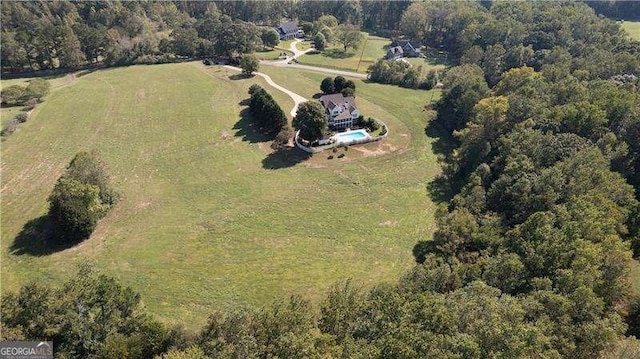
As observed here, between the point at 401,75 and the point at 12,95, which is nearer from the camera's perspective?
the point at 12,95

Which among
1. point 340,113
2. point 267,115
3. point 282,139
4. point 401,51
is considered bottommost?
point 282,139

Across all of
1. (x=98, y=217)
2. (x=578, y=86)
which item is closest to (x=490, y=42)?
(x=578, y=86)

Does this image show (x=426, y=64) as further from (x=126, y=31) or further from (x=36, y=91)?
(x=36, y=91)

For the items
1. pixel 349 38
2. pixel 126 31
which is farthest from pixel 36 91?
pixel 349 38

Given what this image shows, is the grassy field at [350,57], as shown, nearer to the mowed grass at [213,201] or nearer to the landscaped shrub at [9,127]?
the mowed grass at [213,201]

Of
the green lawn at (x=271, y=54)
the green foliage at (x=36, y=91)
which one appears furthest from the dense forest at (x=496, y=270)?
the green foliage at (x=36, y=91)

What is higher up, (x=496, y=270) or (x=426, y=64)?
(x=426, y=64)
